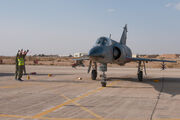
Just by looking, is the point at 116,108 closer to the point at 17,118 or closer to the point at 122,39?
the point at 17,118

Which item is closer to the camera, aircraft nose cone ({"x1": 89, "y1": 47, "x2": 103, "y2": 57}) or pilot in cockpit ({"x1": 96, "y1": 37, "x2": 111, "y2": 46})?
aircraft nose cone ({"x1": 89, "y1": 47, "x2": 103, "y2": 57})

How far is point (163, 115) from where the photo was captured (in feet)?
21.1

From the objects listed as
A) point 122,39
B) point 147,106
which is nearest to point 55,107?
point 147,106

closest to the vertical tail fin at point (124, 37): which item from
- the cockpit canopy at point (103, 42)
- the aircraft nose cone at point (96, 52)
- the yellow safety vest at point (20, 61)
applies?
the cockpit canopy at point (103, 42)

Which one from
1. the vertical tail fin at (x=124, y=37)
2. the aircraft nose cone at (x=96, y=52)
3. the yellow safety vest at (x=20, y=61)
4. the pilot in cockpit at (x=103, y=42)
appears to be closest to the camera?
the aircraft nose cone at (x=96, y=52)

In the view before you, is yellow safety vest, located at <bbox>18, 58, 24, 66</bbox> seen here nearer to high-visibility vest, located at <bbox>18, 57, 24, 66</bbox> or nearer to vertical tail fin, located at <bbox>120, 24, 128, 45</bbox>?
high-visibility vest, located at <bbox>18, 57, 24, 66</bbox>

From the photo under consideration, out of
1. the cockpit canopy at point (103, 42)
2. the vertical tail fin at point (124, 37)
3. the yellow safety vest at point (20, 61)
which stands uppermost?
the vertical tail fin at point (124, 37)

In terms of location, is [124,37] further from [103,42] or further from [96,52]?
[96,52]

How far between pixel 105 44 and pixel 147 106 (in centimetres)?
707

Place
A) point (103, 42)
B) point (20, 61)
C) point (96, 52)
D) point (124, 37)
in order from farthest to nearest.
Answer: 1. point (124, 37)
2. point (20, 61)
3. point (103, 42)
4. point (96, 52)

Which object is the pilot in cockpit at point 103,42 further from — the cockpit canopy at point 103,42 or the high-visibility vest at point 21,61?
the high-visibility vest at point 21,61

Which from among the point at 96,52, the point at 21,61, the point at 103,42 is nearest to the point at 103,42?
the point at 103,42

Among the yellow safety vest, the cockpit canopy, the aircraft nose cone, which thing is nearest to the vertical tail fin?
the cockpit canopy

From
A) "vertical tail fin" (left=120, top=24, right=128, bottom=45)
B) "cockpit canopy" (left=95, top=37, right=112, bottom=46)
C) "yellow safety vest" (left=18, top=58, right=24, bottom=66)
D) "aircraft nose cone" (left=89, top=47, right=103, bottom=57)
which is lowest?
"yellow safety vest" (left=18, top=58, right=24, bottom=66)
